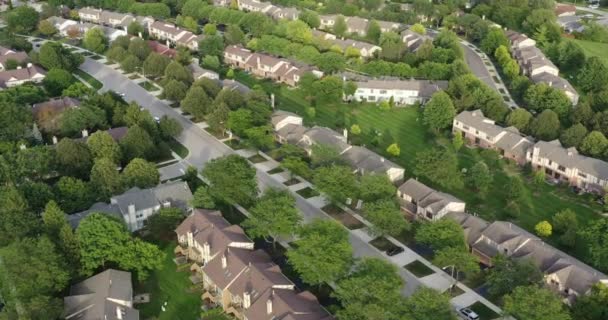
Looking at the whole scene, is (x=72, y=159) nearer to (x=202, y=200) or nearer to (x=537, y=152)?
(x=202, y=200)

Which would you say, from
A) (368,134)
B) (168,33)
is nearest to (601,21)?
(368,134)

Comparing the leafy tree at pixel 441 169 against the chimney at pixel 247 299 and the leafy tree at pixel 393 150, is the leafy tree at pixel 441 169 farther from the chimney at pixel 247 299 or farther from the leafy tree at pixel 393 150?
the chimney at pixel 247 299

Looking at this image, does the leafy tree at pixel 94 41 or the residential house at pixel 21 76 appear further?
the leafy tree at pixel 94 41

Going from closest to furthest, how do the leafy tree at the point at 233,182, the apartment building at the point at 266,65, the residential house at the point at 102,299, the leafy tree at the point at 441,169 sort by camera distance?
the residential house at the point at 102,299 < the leafy tree at the point at 233,182 < the leafy tree at the point at 441,169 < the apartment building at the point at 266,65

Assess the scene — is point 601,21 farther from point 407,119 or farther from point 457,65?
point 407,119

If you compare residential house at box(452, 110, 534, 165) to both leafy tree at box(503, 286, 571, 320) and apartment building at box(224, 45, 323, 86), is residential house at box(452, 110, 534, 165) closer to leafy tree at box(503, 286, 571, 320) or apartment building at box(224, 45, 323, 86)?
apartment building at box(224, 45, 323, 86)

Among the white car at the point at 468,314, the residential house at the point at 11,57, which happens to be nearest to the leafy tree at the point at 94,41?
the residential house at the point at 11,57
